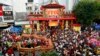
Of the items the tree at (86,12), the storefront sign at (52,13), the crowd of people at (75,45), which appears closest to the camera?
the crowd of people at (75,45)

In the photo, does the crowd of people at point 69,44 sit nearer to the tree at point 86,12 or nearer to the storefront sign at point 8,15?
the tree at point 86,12

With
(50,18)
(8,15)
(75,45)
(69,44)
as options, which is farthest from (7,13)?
(75,45)

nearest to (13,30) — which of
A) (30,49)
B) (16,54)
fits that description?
(16,54)

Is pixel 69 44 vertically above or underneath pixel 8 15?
underneath

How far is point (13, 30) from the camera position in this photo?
36438mm

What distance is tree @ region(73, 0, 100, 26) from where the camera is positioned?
3781cm

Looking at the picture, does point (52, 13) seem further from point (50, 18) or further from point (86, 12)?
point (86, 12)

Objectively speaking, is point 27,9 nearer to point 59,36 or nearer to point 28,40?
point 59,36

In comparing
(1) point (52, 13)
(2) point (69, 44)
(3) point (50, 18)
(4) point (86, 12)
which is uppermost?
(4) point (86, 12)

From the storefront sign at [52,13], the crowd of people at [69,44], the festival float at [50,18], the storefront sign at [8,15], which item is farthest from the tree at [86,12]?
the storefront sign at [8,15]

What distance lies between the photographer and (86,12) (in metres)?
37.9

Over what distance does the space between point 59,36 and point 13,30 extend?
7040 millimetres

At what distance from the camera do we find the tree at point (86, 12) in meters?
37.8

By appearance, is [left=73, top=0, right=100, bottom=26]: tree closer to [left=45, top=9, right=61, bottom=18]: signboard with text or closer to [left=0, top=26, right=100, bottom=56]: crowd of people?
[left=45, top=9, right=61, bottom=18]: signboard with text
